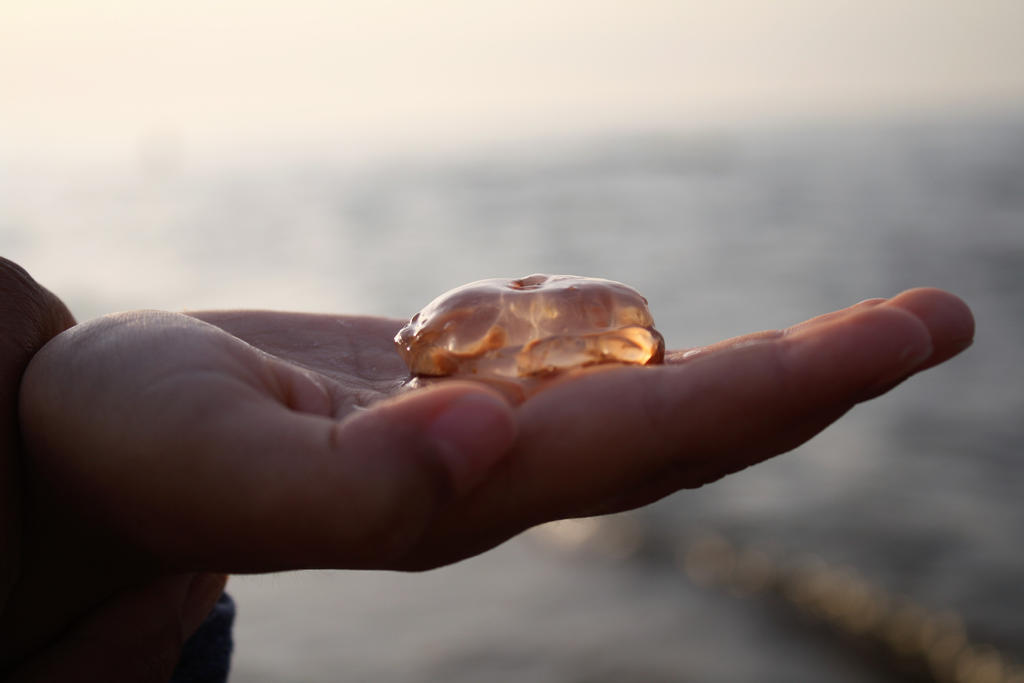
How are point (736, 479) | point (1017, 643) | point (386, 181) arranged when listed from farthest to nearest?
1. point (386, 181)
2. point (736, 479)
3. point (1017, 643)

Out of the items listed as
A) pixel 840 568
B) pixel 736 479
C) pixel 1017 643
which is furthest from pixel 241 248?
pixel 1017 643

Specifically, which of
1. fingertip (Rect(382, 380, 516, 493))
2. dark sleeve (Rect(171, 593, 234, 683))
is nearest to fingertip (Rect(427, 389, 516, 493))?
fingertip (Rect(382, 380, 516, 493))

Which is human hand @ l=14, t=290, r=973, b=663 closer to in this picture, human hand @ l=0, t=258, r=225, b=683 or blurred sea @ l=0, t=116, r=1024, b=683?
human hand @ l=0, t=258, r=225, b=683

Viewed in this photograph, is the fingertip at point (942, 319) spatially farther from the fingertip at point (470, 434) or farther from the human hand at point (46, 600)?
the human hand at point (46, 600)

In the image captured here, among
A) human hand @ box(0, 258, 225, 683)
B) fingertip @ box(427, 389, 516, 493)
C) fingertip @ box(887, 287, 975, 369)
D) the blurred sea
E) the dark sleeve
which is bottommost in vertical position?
the blurred sea

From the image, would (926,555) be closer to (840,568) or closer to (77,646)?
(840,568)

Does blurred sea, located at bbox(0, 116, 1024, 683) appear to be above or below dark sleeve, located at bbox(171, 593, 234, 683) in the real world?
below
